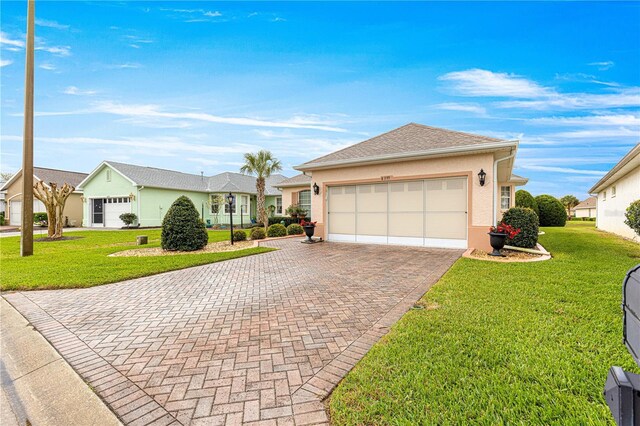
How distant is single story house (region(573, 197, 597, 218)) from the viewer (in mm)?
45438

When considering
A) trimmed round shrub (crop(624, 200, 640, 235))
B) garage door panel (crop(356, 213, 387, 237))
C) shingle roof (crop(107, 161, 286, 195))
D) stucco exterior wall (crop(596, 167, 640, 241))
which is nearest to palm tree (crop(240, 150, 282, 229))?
shingle roof (crop(107, 161, 286, 195))

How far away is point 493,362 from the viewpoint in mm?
2711

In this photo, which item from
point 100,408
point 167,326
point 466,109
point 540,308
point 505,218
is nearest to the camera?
point 100,408

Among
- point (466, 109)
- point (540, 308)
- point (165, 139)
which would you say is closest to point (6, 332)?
point (540, 308)

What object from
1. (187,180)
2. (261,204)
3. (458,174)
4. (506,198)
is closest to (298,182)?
(261,204)

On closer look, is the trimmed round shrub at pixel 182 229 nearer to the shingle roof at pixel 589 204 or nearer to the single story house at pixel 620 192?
the single story house at pixel 620 192

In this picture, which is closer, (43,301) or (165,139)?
(43,301)

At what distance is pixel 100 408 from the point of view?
2.23 metres

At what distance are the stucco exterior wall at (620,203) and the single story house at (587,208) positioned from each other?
108 feet

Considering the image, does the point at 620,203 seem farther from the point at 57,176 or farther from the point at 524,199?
the point at 57,176

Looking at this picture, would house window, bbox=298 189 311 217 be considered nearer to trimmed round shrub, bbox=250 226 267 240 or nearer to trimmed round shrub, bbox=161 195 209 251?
trimmed round shrub, bbox=250 226 267 240

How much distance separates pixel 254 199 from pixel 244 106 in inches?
511

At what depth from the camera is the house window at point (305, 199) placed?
71.4 ft

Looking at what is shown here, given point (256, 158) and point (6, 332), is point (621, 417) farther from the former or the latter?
point (256, 158)
